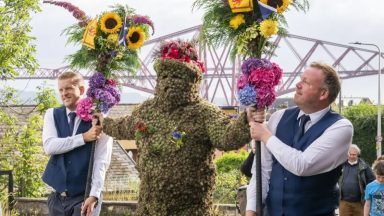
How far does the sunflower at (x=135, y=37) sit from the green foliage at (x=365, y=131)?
31.9 metres

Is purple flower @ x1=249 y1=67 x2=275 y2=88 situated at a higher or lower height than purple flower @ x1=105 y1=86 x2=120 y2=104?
higher

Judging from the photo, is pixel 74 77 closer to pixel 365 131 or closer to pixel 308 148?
pixel 308 148

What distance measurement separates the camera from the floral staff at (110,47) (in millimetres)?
6348

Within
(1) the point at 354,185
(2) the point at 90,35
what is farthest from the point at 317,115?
(1) the point at 354,185

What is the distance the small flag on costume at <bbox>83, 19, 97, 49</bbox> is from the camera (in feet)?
21.2

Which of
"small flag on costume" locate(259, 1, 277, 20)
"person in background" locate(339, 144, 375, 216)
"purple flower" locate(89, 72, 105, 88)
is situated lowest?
"person in background" locate(339, 144, 375, 216)

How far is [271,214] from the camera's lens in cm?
467

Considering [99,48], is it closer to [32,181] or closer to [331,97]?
[331,97]

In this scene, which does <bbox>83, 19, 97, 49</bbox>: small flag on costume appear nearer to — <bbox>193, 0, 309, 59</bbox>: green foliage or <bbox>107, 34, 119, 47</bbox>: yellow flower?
<bbox>107, 34, 119, 47</bbox>: yellow flower

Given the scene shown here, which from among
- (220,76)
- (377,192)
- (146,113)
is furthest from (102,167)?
(220,76)

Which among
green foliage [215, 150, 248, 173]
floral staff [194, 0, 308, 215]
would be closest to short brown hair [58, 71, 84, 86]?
floral staff [194, 0, 308, 215]

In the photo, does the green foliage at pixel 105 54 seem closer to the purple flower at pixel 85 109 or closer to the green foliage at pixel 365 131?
the purple flower at pixel 85 109

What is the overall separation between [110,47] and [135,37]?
24 centimetres

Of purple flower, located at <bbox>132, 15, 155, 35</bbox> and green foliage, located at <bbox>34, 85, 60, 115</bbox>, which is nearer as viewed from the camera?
purple flower, located at <bbox>132, 15, 155, 35</bbox>
